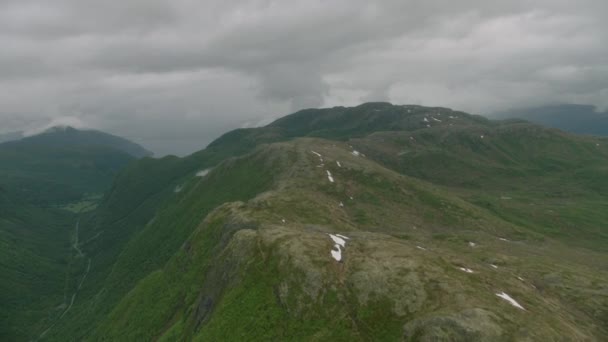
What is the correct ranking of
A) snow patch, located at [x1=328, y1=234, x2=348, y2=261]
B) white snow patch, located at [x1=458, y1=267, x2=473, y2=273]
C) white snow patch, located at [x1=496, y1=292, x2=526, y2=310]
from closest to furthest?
white snow patch, located at [x1=496, y1=292, x2=526, y2=310]
white snow patch, located at [x1=458, y1=267, x2=473, y2=273]
snow patch, located at [x1=328, y1=234, x2=348, y2=261]

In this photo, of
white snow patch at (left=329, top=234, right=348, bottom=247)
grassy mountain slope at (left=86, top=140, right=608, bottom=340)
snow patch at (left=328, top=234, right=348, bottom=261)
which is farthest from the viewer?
white snow patch at (left=329, top=234, right=348, bottom=247)

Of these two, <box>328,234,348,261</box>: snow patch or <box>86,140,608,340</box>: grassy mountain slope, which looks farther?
<box>328,234,348,261</box>: snow patch

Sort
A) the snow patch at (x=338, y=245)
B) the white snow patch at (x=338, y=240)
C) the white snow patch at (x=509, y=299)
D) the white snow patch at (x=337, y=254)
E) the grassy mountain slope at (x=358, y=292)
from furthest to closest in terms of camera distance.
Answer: the white snow patch at (x=338, y=240) → the snow patch at (x=338, y=245) → the white snow patch at (x=337, y=254) → the white snow patch at (x=509, y=299) → the grassy mountain slope at (x=358, y=292)

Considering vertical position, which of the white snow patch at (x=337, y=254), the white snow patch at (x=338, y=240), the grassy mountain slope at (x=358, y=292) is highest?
the white snow patch at (x=338, y=240)

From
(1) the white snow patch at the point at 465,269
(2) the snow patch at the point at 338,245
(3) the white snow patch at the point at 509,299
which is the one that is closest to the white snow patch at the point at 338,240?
(2) the snow patch at the point at 338,245

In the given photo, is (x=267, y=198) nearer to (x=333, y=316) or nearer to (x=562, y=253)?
(x=333, y=316)

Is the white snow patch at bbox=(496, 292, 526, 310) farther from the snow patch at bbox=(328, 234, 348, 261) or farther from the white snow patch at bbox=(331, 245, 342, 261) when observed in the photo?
the snow patch at bbox=(328, 234, 348, 261)

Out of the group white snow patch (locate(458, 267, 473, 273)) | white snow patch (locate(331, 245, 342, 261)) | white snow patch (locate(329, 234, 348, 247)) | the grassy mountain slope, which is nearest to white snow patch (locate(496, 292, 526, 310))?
the grassy mountain slope

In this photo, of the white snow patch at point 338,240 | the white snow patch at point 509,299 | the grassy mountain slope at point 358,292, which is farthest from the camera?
the white snow patch at point 338,240

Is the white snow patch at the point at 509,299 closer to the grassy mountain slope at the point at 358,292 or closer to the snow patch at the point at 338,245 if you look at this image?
the grassy mountain slope at the point at 358,292

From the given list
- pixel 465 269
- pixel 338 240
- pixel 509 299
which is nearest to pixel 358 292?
pixel 338 240

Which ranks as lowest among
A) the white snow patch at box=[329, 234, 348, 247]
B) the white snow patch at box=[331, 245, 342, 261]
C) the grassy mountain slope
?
the grassy mountain slope
